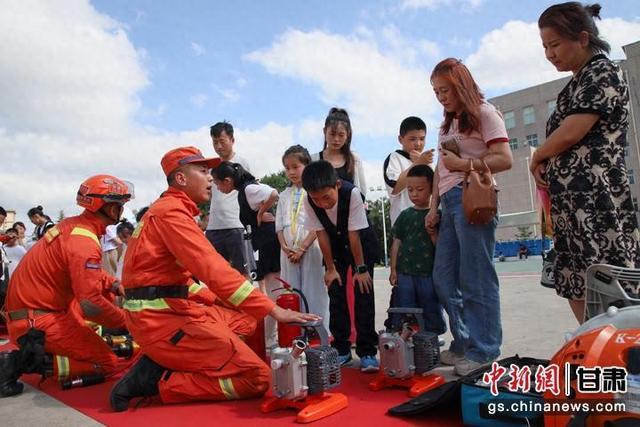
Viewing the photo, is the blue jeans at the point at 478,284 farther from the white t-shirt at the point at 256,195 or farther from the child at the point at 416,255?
the white t-shirt at the point at 256,195

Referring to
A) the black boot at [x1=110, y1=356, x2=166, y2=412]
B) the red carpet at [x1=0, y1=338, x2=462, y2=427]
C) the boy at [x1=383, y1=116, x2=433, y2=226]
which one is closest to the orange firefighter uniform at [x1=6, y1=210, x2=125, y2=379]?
the red carpet at [x1=0, y1=338, x2=462, y2=427]

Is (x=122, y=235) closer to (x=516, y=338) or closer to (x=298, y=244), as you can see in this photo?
(x=298, y=244)

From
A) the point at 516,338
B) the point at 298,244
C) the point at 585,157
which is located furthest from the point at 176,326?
the point at 516,338

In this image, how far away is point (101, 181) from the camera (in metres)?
3.81

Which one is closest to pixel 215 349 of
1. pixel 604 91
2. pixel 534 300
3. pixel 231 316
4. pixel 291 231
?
pixel 231 316

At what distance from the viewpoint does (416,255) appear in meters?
3.73

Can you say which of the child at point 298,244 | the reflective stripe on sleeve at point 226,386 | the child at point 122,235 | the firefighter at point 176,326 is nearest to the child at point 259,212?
the child at point 298,244

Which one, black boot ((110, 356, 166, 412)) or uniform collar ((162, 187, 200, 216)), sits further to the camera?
uniform collar ((162, 187, 200, 216))

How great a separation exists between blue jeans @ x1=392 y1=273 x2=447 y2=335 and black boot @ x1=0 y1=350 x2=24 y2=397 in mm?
2738

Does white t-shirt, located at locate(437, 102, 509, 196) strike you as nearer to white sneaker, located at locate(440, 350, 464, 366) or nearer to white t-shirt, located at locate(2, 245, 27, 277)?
white sneaker, located at locate(440, 350, 464, 366)

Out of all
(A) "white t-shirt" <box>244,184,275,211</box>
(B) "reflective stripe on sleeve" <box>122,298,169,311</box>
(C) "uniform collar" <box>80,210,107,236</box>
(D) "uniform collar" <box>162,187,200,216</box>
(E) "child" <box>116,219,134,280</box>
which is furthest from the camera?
(E) "child" <box>116,219,134,280</box>

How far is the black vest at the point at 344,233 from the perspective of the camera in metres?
3.69

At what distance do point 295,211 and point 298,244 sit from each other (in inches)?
12.7

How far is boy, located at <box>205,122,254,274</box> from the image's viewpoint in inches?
212
